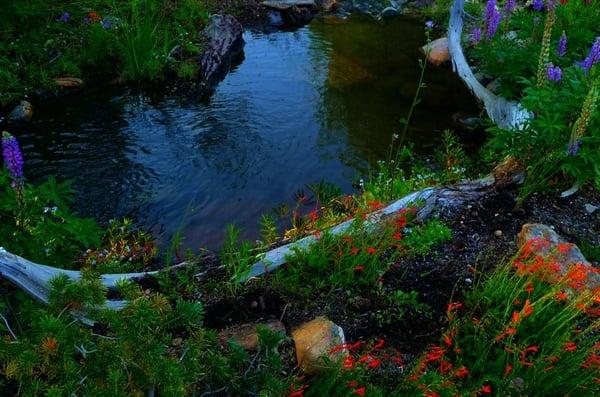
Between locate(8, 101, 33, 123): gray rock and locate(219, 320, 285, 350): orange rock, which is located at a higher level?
locate(219, 320, 285, 350): orange rock

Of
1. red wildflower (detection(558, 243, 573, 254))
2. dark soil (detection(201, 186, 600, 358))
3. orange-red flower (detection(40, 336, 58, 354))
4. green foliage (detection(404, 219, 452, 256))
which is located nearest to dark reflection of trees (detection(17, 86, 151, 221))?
dark soil (detection(201, 186, 600, 358))

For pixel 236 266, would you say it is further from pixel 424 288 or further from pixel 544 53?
pixel 544 53

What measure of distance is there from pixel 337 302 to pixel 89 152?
191 inches

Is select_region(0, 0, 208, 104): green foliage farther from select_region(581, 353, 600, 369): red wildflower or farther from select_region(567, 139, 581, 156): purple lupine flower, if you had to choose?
select_region(581, 353, 600, 369): red wildflower

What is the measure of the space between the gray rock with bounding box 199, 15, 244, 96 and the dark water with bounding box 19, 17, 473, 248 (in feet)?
0.93

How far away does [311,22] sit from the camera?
13.1m

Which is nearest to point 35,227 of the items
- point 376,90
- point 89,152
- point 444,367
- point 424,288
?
point 424,288

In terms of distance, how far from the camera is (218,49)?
9.94 meters

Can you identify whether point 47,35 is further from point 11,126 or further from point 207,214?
point 207,214

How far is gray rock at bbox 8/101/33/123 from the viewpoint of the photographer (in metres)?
7.55

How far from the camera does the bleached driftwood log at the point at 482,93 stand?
679 centimetres

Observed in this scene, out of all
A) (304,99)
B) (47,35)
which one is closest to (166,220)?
(304,99)

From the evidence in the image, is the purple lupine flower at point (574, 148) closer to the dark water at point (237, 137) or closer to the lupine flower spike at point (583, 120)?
the lupine flower spike at point (583, 120)

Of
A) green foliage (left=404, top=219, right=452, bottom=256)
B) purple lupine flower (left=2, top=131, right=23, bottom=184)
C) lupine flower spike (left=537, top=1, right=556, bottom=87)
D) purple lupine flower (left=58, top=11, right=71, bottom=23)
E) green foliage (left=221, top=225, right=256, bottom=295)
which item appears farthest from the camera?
purple lupine flower (left=58, top=11, right=71, bottom=23)
